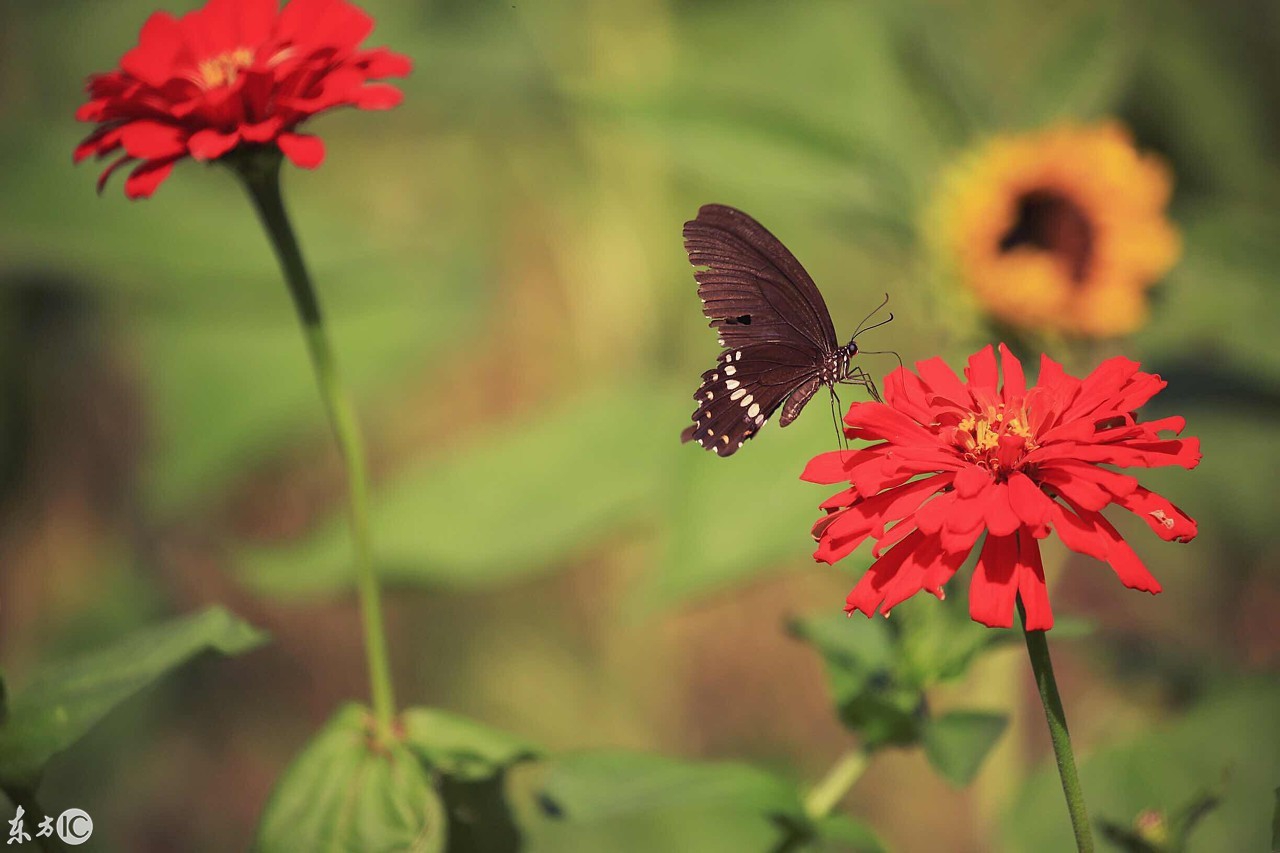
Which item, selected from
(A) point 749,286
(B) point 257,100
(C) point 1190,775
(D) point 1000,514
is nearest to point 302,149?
(B) point 257,100

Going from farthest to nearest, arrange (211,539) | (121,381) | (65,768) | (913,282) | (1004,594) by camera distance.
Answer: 1. (121,381)
2. (211,539)
3. (65,768)
4. (913,282)
5. (1004,594)

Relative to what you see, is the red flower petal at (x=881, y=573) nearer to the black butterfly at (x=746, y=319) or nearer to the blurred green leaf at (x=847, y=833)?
the black butterfly at (x=746, y=319)

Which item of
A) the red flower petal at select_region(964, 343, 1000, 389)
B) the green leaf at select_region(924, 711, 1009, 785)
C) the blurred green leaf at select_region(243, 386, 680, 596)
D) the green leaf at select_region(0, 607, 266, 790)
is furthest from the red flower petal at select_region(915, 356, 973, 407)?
the blurred green leaf at select_region(243, 386, 680, 596)

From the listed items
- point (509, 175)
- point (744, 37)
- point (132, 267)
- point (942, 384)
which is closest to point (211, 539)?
point (132, 267)

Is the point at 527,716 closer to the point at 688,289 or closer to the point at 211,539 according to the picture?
the point at 211,539

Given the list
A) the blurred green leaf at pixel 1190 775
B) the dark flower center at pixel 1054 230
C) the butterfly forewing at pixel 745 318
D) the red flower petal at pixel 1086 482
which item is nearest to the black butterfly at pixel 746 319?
the butterfly forewing at pixel 745 318

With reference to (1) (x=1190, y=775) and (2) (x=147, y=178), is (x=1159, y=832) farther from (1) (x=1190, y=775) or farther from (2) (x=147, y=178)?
(2) (x=147, y=178)

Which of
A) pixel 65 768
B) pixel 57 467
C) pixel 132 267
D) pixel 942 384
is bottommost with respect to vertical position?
pixel 65 768
